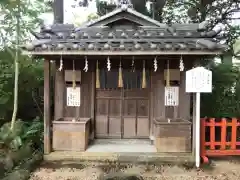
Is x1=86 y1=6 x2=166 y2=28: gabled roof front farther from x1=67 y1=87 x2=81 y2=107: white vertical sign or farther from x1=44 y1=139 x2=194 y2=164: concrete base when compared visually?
x1=44 y1=139 x2=194 y2=164: concrete base

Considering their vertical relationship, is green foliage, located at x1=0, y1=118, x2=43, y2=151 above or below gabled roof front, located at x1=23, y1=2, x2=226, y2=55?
below

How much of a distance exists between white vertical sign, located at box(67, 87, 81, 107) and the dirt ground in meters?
2.20

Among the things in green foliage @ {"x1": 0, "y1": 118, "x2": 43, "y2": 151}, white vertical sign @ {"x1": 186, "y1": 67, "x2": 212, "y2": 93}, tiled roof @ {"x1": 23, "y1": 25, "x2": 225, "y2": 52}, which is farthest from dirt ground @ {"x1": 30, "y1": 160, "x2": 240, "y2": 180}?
tiled roof @ {"x1": 23, "y1": 25, "x2": 225, "y2": 52}

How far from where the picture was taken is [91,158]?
8.03 meters

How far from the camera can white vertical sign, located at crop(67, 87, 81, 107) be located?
9125mm

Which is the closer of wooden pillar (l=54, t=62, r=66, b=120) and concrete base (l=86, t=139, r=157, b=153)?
concrete base (l=86, t=139, r=157, b=153)

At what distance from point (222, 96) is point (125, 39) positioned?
668 cm

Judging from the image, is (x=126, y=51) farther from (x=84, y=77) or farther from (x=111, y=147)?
(x=111, y=147)

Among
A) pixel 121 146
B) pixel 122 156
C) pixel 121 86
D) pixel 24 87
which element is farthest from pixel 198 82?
pixel 24 87

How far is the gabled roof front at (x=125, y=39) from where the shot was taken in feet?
24.0

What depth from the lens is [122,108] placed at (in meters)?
9.52

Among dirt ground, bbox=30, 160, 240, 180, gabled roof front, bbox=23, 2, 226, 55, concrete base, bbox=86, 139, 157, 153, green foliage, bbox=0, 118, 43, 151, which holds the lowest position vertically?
dirt ground, bbox=30, 160, 240, 180

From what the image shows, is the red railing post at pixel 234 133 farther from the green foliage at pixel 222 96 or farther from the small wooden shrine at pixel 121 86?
the green foliage at pixel 222 96

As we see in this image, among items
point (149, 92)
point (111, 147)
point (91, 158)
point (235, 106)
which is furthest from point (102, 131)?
point (235, 106)
